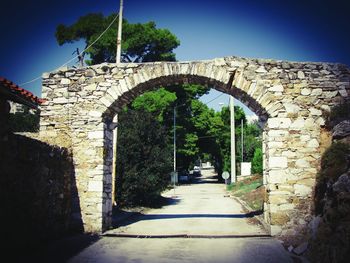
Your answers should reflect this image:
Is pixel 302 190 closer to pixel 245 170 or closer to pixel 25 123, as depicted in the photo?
pixel 245 170

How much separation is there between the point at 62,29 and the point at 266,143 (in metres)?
20.4

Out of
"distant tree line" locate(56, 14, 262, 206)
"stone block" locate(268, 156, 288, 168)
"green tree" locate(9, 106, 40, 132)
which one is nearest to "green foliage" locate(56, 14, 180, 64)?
"distant tree line" locate(56, 14, 262, 206)

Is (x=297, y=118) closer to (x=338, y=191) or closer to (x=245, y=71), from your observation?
(x=245, y=71)

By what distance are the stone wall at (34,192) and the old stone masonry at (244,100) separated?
0.38 metres

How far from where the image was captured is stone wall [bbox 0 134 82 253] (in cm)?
546

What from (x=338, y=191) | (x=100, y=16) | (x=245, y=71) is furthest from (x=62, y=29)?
(x=338, y=191)

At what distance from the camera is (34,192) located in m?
6.36

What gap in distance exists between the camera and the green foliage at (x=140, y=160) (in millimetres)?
13508

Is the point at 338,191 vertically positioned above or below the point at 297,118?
below

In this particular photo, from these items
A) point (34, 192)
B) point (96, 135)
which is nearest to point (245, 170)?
point (96, 135)


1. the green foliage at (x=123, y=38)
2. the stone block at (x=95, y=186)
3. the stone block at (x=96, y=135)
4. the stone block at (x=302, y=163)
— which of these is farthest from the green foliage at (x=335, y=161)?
the green foliage at (x=123, y=38)

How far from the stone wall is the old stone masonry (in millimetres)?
378

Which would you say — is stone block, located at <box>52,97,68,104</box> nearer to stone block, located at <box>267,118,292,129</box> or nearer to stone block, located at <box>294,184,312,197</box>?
stone block, located at <box>267,118,292,129</box>

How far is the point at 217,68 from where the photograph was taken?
26.8ft
